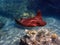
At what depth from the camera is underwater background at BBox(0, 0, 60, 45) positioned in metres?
6.09

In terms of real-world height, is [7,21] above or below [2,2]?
below

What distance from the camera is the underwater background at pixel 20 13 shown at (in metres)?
6.09

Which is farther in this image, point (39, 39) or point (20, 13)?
point (20, 13)

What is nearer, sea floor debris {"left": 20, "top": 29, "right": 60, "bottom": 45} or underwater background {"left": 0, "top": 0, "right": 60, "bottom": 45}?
sea floor debris {"left": 20, "top": 29, "right": 60, "bottom": 45}

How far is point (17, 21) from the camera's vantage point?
21.2 ft

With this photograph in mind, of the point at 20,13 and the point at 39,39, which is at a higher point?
the point at 39,39

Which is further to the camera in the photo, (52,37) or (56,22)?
(56,22)

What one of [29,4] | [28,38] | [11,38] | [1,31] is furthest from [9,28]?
[29,4]

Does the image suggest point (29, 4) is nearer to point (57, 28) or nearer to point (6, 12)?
point (6, 12)

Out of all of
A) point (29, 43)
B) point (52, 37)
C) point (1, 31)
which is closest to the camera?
point (29, 43)

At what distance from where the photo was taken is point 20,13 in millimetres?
8422

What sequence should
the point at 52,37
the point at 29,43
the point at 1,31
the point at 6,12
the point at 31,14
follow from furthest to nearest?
1. the point at 6,12
2. the point at 31,14
3. the point at 1,31
4. the point at 52,37
5. the point at 29,43

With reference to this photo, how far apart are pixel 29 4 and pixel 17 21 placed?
2555mm

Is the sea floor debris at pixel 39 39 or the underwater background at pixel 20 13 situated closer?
the sea floor debris at pixel 39 39
